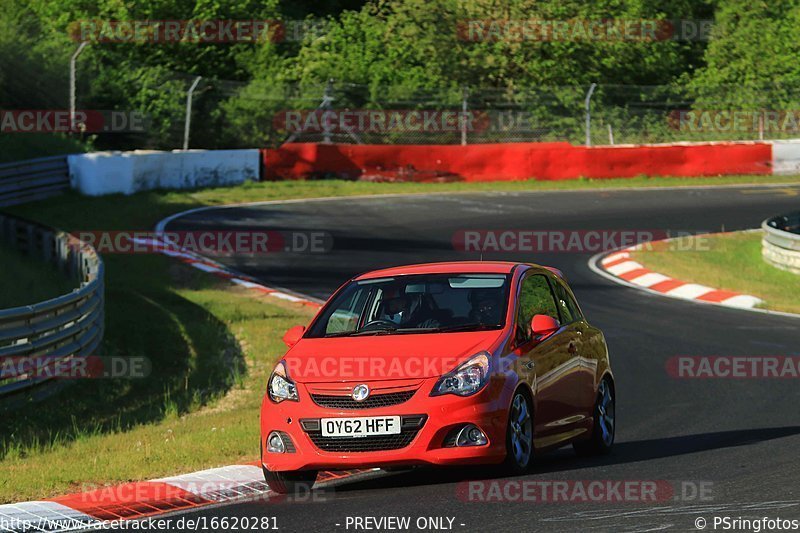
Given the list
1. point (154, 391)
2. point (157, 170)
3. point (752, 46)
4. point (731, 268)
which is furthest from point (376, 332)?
point (752, 46)

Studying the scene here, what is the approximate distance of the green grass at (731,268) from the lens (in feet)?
66.5

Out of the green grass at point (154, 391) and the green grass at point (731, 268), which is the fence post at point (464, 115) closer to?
the green grass at point (731, 268)

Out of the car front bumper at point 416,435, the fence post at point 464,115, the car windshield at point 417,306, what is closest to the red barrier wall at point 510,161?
the fence post at point 464,115

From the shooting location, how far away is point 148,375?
15344 millimetres

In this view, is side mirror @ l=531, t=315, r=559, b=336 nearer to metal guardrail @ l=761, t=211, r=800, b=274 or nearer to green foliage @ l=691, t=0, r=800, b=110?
metal guardrail @ l=761, t=211, r=800, b=274

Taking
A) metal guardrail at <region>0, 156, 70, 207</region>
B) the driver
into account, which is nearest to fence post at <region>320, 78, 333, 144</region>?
metal guardrail at <region>0, 156, 70, 207</region>

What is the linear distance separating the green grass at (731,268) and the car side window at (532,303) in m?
10.1

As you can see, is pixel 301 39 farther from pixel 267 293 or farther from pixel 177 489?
pixel 177 489

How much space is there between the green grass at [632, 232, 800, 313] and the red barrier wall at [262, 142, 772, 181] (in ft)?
30.1

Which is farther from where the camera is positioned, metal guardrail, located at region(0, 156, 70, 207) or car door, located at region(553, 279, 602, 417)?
metal guardrail, located at region(0, 156, 70, 207)

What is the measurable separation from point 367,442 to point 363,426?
10 cm

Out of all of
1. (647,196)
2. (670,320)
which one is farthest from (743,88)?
(670,320)

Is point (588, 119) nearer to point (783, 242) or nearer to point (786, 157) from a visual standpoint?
point (786, 157)

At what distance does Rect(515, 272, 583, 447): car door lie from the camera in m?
8.77
